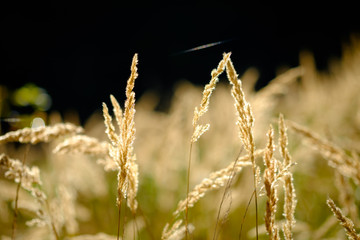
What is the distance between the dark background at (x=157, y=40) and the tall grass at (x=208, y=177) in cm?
829

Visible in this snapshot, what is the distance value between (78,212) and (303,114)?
3151 millimetres

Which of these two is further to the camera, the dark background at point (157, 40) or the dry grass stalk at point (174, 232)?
the dark background at point (157, 40)

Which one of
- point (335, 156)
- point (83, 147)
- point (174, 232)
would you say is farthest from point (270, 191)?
point (83, 147)

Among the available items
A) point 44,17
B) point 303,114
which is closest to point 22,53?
point 44,17

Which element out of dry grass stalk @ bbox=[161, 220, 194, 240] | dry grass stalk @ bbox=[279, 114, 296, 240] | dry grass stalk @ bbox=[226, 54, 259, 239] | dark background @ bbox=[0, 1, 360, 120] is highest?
dark background @ bbox=[0, 1, 360, 120]

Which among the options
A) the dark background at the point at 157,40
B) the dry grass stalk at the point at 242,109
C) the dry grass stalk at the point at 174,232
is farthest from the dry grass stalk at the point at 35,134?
the dark background at the point at 157,40

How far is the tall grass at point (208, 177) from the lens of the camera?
0.78 metres

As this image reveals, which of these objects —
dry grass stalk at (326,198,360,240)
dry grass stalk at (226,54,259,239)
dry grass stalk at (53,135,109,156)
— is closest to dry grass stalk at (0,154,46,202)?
dry grass stalk at (53,135,109,156)

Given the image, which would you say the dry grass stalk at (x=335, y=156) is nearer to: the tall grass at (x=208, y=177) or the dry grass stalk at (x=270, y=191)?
the tall grass at (x=208, y=177)

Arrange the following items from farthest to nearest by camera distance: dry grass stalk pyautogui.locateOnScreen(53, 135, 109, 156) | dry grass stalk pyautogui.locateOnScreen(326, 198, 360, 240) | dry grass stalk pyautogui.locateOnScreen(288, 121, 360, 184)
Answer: dry grass stalk pyautogui.locateOnScreen(53, 135, 109, 156) < dry grass stalk pyautogui.locateOnScreen(288, 121, 360, 184) < dry grass stalk pyautogui.locateOnScreen(326, 198, 360, 240)

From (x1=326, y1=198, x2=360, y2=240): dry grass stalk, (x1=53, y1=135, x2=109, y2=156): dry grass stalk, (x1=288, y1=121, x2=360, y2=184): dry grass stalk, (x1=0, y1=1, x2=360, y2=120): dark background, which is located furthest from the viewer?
(x1=0, y1=1, x2=360, y2=120): dark background

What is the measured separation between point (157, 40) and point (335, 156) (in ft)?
48.9

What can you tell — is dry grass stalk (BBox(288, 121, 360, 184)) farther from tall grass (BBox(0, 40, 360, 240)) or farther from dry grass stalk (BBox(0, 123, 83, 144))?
dry grass stalk (BBox(0, 123, 83, 144))

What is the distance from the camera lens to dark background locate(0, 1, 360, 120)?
11.5 m
